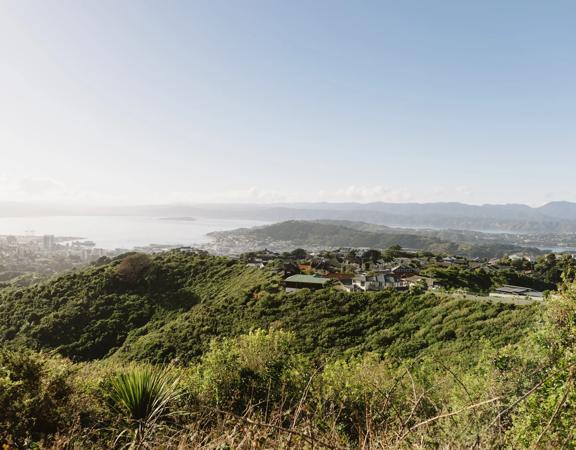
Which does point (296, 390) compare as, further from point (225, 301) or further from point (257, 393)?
point (225, 301)

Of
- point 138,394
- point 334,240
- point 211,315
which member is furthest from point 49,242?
Answer: point 138,394

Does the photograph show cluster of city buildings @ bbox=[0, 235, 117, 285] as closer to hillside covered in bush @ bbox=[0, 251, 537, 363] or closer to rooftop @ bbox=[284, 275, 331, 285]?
hillside covered in bush @ bbox=[0, 251, 537, 363]

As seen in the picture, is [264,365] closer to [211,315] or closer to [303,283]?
[211,315]

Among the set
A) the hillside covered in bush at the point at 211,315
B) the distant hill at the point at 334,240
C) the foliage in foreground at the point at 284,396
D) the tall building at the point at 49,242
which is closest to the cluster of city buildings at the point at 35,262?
the tall building at the point at 49,242

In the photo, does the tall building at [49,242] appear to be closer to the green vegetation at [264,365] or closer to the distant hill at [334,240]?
the distant hill at [334,240]

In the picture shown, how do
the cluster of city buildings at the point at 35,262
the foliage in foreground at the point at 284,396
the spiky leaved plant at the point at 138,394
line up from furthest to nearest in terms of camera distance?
the cluster of city buildings at the point at 35,262 → the spiky leaved plant at the point at 138,394 → the foliage in foreground at the point at 284,396

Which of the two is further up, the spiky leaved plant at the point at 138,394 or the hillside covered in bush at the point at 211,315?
the spiky leaved plant at the point at 138,394

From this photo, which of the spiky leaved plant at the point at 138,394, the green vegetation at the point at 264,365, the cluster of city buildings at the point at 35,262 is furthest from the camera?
the cluster of city buildings at the point at 35,262
